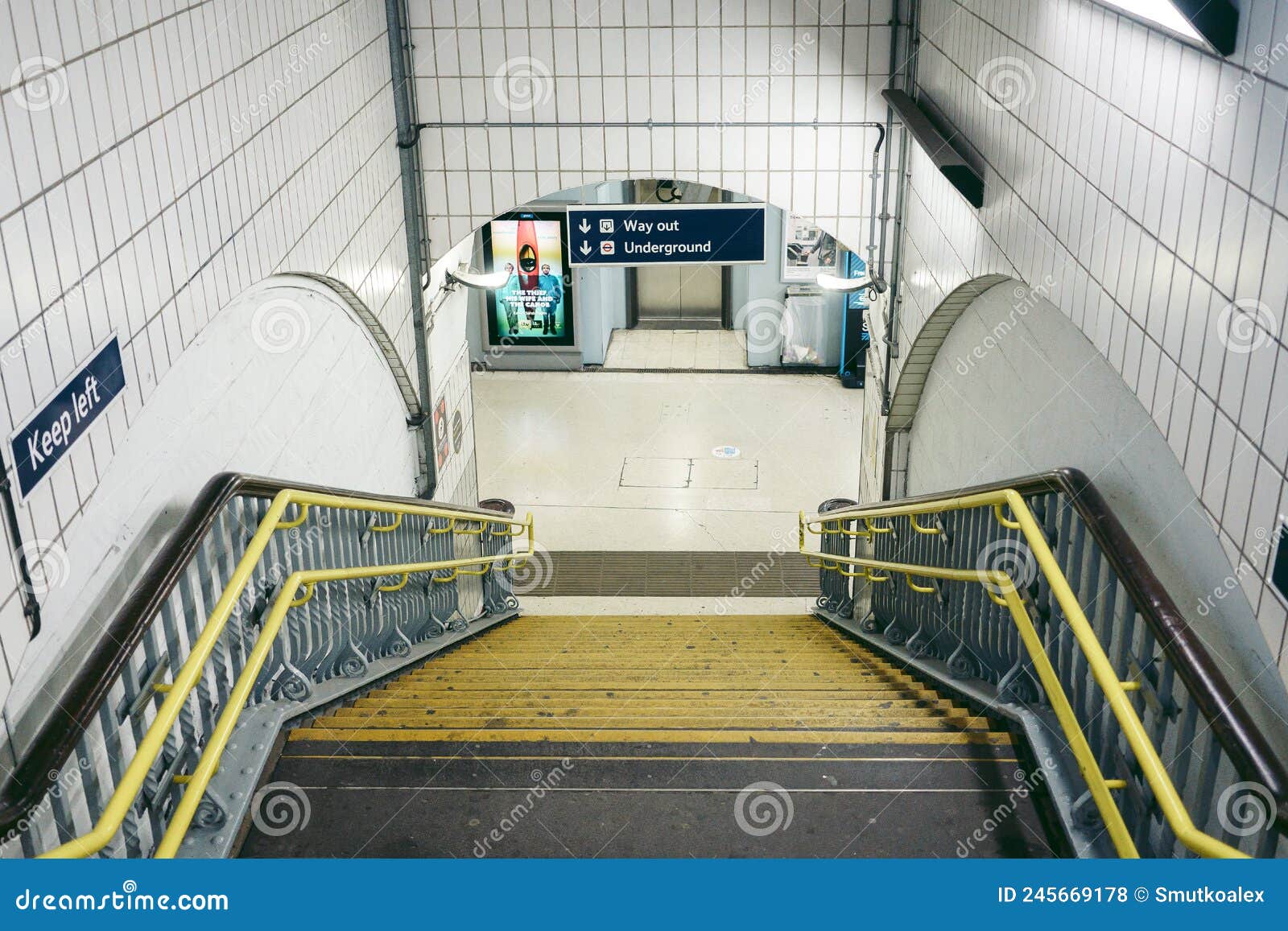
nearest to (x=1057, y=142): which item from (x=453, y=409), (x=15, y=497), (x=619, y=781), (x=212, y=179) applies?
(x=619, y=781)

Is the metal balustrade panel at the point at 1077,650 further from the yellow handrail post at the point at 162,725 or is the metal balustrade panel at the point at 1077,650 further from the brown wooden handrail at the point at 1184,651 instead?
the yellow handrail post at the point at 162,725

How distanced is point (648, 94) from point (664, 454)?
16.5ft

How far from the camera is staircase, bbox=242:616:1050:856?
331 centimetres

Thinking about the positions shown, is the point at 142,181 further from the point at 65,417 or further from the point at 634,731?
the point at 634,731

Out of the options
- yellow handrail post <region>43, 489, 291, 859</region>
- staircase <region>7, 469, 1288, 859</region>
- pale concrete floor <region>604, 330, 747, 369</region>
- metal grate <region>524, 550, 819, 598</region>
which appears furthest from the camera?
pale concrete floor <region>604, 330, 747, 369</region>

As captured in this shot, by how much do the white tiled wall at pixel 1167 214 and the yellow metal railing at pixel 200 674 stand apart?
288 centimetres

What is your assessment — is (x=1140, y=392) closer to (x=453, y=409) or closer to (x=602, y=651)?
(x=602, y=651)

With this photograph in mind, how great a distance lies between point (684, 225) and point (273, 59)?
11.8ft

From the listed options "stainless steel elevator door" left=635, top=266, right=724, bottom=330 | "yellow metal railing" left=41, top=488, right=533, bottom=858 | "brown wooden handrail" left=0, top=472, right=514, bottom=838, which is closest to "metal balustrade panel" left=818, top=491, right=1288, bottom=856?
"yellow metal railing" left=41, top=488, right=533, bottom=858

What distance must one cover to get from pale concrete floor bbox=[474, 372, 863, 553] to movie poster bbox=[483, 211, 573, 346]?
0.57 m

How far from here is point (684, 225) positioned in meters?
8.64

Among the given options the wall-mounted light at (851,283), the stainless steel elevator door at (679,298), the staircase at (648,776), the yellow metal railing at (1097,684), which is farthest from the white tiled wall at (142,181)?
the stainless steel elevator door at (679,298)

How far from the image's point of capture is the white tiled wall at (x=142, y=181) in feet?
11.3

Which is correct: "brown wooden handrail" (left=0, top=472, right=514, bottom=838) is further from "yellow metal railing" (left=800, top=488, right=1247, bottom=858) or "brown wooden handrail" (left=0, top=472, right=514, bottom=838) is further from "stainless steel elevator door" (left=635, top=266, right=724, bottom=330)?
"stainless steel elevator door" (left=635, top=266, right=724, bottom=330)
